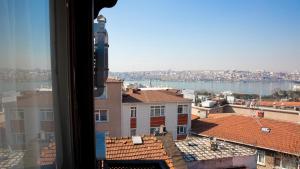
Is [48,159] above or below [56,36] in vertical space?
below

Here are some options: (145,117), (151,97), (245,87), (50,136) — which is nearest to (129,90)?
(151,97)

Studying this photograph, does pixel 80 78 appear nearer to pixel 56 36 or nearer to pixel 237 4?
pixel 56 36

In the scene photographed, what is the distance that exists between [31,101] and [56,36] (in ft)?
1.06

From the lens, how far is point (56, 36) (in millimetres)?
783

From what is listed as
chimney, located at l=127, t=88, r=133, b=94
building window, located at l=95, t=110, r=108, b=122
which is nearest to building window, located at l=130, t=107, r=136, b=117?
building window, located at l=95, t=110, r=108, b=122

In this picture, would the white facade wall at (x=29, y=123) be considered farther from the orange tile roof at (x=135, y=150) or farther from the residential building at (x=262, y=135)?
the residential building at (x=262, y=135)

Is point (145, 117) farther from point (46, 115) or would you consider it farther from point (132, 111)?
point (46, 115)

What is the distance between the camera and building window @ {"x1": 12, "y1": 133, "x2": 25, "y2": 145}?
42 cm

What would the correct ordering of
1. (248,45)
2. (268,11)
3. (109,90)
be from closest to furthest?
(109,90) < (268,11) < (248,45)

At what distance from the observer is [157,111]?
39.1 ft

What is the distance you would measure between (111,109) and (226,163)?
5568 mm

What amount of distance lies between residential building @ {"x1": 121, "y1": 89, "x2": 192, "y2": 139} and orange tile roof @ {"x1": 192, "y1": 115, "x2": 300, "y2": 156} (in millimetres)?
951

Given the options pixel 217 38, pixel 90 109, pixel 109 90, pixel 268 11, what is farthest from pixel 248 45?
pixel 90 109

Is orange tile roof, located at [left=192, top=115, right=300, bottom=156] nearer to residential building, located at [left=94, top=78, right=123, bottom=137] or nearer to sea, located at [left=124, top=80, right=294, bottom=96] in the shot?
residential building, located at [left=94, top=78, right=123, bottom=137]
